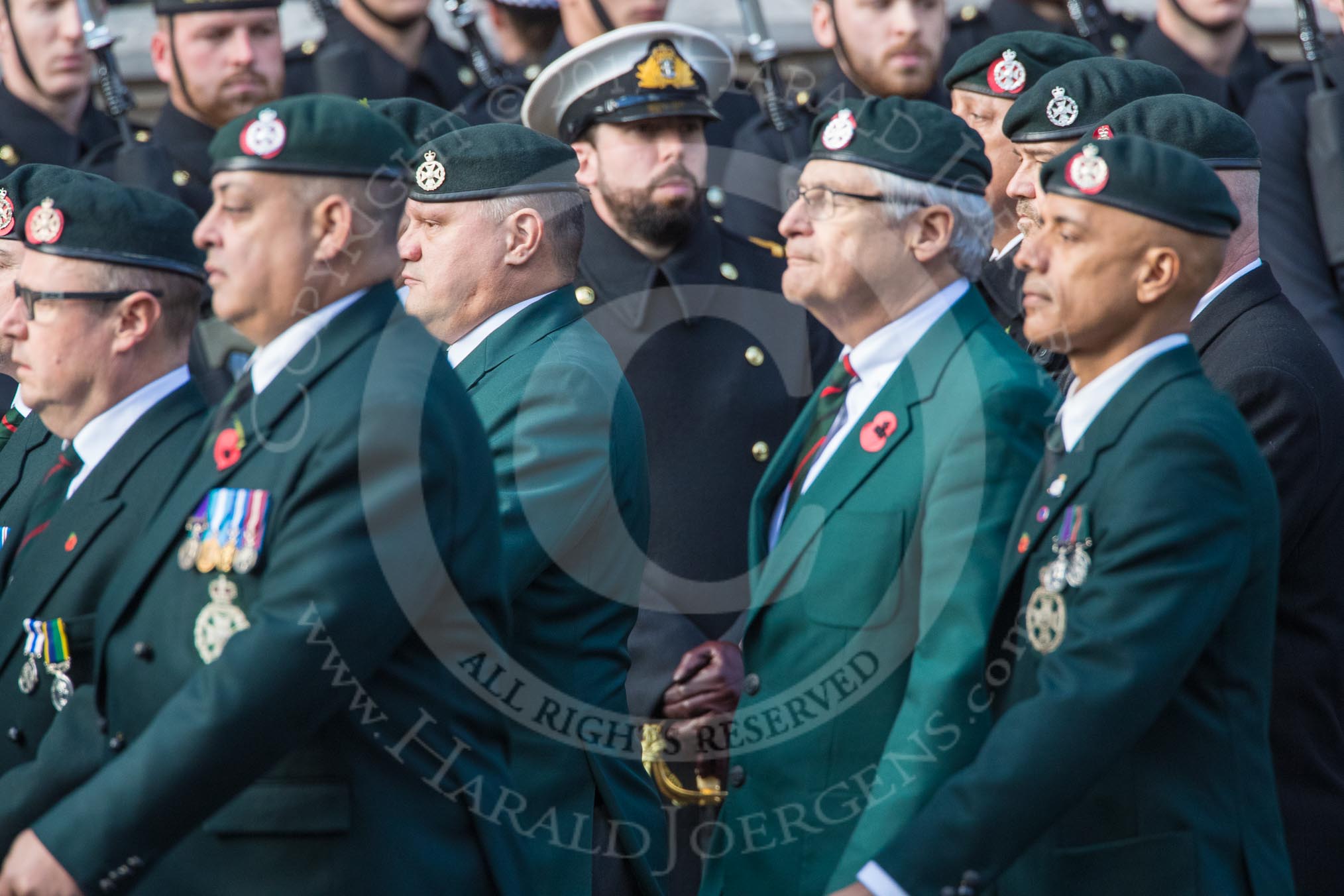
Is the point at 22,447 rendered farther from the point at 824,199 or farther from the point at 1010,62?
the point at 1010,62

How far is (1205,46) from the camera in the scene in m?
7.27

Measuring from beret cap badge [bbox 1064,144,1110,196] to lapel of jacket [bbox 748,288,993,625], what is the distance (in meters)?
0.49

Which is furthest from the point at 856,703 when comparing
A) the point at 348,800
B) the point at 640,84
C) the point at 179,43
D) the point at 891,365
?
the point at 179,43

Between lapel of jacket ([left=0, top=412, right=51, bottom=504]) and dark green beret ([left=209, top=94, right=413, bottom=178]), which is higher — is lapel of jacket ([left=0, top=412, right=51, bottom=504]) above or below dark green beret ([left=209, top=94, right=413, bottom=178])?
below

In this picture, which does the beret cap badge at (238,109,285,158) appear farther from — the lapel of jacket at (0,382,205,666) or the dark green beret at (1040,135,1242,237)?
the dark green beret at (1040,135,1242,237)

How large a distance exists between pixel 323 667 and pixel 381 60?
16.0 ft

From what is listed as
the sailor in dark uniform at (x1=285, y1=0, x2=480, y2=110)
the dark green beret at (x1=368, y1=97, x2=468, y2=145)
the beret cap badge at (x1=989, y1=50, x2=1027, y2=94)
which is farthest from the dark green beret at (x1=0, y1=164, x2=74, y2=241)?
the sailor in dark uniform at (x1=285, y1=0, x2=480, y2=110)

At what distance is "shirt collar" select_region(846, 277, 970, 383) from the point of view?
3.76m

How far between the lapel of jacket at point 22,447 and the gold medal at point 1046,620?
7.51ft

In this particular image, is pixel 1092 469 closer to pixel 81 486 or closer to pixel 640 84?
pixel 81 486

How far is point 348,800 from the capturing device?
318cm

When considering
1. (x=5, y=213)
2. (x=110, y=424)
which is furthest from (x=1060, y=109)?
(x=5, y=213)

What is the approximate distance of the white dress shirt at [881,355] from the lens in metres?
3.75

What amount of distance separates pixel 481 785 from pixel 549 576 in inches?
24.6
